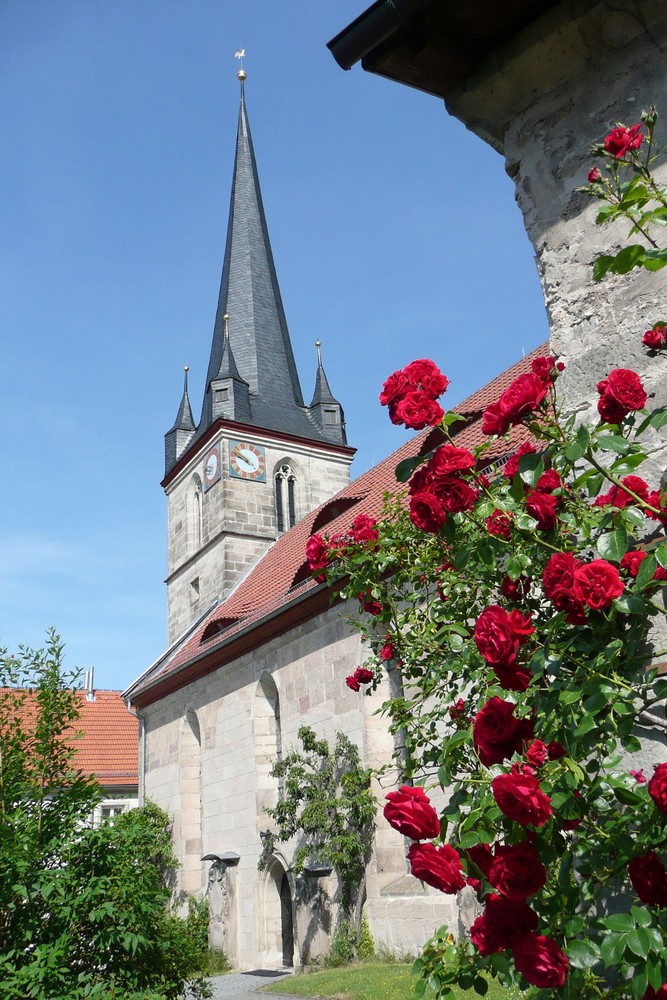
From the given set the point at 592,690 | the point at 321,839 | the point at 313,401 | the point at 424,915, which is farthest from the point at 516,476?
the point at 313,401

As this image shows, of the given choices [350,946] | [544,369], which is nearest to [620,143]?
[544,369]

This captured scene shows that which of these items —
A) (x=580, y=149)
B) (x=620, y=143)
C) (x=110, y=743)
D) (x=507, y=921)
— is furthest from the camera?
(x=110, y=743)

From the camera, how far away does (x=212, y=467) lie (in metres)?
24.7

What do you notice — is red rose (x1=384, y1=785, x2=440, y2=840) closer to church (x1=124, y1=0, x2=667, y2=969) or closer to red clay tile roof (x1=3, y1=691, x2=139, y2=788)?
church (x1=124, y1=0, x2=667, y2=969)

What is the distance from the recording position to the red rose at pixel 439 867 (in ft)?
5.86

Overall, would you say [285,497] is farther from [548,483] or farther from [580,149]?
[548,483]

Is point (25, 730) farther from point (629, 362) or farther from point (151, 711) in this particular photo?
point (151, 711)

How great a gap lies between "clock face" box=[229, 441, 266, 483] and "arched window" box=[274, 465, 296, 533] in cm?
61

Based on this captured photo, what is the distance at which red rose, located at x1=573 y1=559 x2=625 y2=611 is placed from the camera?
1.80m

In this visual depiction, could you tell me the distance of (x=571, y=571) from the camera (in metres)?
1.87

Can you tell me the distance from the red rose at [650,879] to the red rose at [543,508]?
31.5 inches

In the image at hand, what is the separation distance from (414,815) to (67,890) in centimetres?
339

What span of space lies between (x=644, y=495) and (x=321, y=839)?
36.0ft

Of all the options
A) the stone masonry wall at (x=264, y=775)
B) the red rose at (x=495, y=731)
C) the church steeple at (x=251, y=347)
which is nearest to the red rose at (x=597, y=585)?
the red rose at (x=495, y=731)
